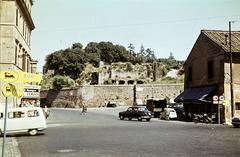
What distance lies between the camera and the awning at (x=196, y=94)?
130 feet

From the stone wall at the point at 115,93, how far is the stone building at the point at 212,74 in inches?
1610

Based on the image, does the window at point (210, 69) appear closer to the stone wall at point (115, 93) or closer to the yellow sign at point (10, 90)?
the yellow sign at point (10, 90)

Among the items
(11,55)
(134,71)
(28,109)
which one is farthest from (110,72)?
(28,109)

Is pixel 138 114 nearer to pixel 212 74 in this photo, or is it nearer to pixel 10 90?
pixel 212 74

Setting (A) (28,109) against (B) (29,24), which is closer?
(A) (28,109)

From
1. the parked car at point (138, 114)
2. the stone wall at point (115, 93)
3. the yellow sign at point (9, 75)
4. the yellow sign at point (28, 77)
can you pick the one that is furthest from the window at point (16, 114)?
the stone wall at point (115, 93)

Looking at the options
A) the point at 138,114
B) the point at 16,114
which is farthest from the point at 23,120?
the point at 138,114

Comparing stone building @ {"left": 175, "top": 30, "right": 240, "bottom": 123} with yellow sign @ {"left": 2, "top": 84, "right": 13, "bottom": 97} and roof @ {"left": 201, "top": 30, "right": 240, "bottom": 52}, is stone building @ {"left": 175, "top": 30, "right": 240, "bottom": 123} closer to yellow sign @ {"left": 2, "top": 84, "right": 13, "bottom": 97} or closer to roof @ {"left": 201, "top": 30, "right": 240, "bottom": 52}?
roof @ {"left": 201, "top": 30, "right": 240, "bottom": 52}

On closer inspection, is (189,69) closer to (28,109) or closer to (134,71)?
(28,109)

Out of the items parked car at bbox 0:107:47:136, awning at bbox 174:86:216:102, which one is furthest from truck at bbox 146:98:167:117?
parked car at bbox 0:107:47:136

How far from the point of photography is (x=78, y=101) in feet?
303

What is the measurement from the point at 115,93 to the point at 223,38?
50.8 meters

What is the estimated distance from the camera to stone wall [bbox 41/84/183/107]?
288ft

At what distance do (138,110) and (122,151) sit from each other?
91.0 feet
